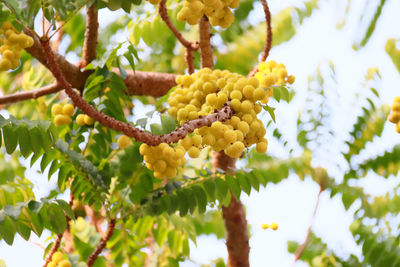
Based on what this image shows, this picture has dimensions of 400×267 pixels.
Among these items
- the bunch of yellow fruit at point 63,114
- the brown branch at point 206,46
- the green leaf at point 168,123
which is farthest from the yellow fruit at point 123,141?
the brown branch at point 206,46

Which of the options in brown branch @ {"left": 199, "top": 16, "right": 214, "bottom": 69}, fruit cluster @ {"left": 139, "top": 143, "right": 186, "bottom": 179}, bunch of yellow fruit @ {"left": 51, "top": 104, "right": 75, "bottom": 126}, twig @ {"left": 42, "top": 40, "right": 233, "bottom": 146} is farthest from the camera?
brown branch @ {"left": 199, "top": 16, "right": 214, "bottom": 69}

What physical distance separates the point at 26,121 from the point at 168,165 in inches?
14.7

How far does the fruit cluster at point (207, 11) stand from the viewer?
1154mm

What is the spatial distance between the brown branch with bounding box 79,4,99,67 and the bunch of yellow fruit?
0.37 m

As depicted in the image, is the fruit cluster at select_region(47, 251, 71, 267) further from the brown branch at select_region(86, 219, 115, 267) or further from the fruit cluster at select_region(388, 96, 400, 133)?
the fruit cluster at select_region(388, 96, 400, 133)

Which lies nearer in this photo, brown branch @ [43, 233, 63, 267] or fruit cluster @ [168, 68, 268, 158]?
fruit cluster @ [168, 68, 268, 158]

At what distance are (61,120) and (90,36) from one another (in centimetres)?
44

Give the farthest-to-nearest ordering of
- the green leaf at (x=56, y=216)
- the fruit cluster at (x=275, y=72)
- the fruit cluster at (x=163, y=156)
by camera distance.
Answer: the fruit cluster at (x=275, y=72) → the green leaf at (x=56, y=216) → the fruit cluster at (x=163, y=156)

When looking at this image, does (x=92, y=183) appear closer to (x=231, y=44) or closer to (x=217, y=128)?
(x=217, y=128)

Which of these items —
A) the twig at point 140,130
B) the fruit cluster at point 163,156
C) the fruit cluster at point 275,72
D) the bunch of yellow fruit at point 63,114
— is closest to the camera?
the twig at point 140,130

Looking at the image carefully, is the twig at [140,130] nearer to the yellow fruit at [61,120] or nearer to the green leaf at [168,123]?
the green leaf at [168,123]

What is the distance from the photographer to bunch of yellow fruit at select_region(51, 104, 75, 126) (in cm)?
160

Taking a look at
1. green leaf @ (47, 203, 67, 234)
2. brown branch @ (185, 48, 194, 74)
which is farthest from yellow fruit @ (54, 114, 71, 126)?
brown branch @ (185, 48, 194, 74)

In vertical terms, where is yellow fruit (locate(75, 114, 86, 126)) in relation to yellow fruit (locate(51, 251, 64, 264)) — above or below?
above
